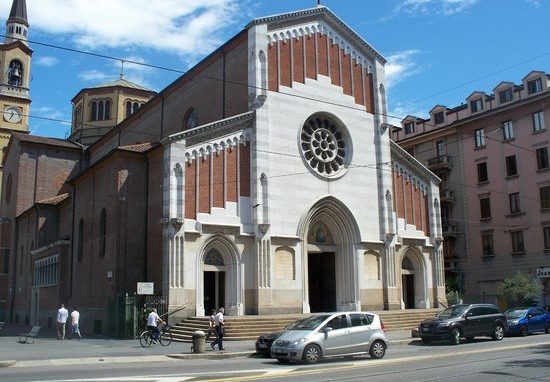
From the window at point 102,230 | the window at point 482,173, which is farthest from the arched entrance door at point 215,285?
the window at point 482,173

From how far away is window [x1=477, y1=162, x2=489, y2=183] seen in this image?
4894 centimetres

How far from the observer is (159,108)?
4156cm

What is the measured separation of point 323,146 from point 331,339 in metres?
17.8

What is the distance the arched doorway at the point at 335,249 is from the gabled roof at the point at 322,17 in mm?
10444

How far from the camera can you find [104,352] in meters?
21.5

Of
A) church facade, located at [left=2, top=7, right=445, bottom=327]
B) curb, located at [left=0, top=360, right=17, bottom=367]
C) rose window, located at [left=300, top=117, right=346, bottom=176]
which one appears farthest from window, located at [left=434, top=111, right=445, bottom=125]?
curb, located at [left=0, top=360, right=17, bottom=367]

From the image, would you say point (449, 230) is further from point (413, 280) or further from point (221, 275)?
point (221, 275)

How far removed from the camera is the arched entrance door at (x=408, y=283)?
123 ft

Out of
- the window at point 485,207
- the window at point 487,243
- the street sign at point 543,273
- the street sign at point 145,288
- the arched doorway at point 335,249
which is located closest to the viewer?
the street sign at point 145,288

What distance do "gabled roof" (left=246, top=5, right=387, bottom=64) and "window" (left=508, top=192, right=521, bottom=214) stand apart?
16797 mm

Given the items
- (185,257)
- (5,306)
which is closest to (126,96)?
(5,306)

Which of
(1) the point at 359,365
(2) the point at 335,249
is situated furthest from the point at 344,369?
(2) the point at 335,249

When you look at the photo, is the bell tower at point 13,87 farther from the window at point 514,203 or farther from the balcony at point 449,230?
the window at point 514,203

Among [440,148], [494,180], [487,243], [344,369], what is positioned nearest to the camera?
[344,369]
